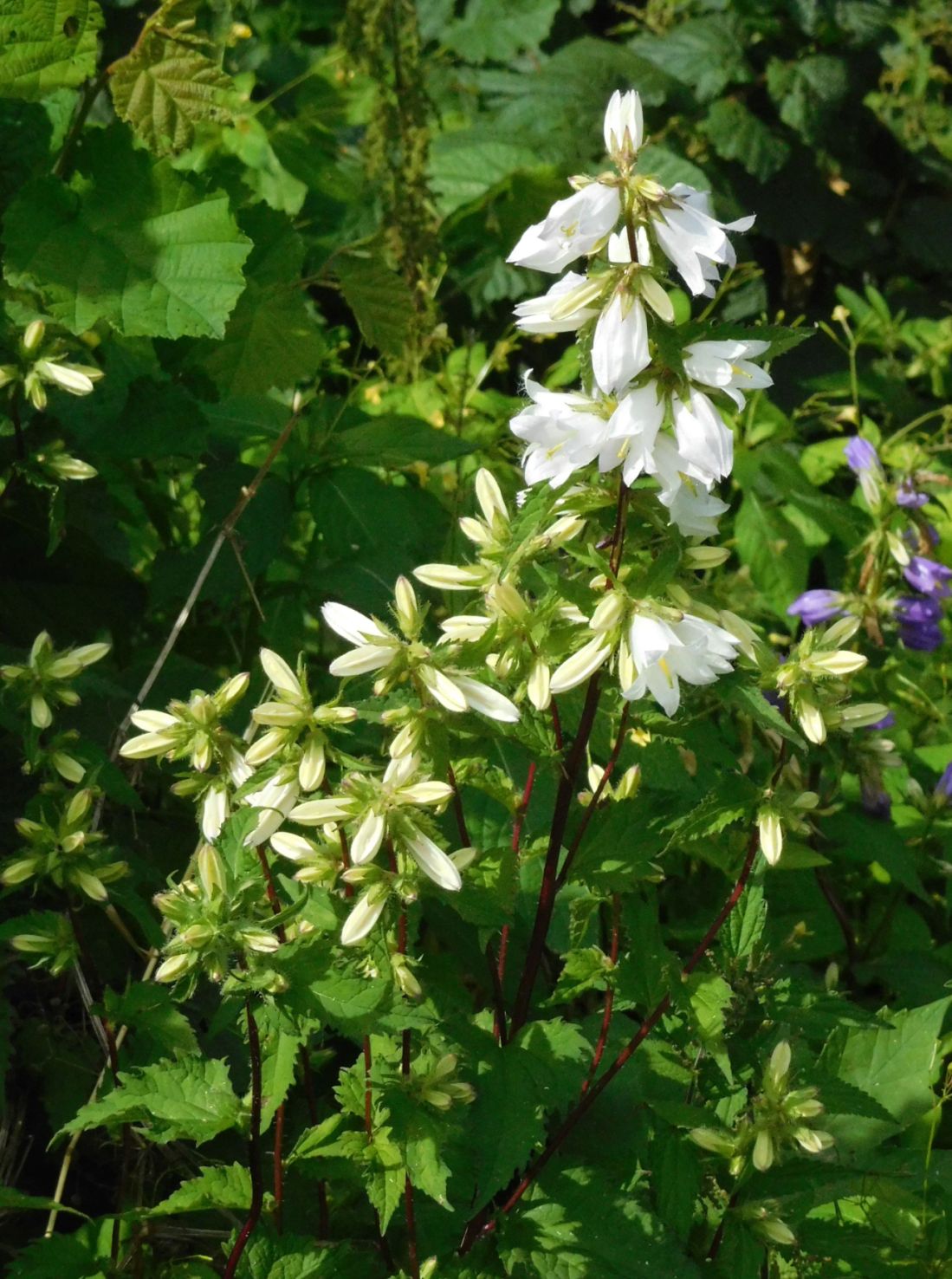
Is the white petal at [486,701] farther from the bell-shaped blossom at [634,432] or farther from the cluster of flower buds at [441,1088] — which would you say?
the cluster of flower buds at [441,1088]

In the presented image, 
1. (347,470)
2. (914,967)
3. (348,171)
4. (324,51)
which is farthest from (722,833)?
(324,51)

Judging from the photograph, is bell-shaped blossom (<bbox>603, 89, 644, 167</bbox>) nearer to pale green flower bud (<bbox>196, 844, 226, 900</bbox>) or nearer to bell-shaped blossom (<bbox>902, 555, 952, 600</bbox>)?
pale green flower bud (<bbox>196, 844, 226, 900</bbox>)

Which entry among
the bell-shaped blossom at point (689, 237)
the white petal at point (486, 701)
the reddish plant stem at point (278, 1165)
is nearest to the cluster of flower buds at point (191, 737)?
the white petal at point (486, 701)

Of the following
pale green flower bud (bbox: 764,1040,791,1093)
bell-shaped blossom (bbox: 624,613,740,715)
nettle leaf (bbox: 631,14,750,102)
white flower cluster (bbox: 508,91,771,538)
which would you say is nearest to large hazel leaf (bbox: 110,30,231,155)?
white flower cluster (bbox: 508,91,771,538)

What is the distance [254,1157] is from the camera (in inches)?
50.9

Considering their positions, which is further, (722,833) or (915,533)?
(915,533)

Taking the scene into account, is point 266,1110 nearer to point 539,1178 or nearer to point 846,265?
point 539,1178

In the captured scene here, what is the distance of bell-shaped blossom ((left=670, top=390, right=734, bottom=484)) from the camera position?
1051mm

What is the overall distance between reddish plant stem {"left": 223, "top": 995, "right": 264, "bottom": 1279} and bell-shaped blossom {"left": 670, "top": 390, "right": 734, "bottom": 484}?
2.10 feet

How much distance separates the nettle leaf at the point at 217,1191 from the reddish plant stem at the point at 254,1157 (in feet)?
0.05

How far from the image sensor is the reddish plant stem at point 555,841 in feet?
3.89

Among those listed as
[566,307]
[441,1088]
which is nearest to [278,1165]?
[441,1088]

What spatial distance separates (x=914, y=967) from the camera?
80.2 inches

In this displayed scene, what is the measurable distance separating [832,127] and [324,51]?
58.9 inches
